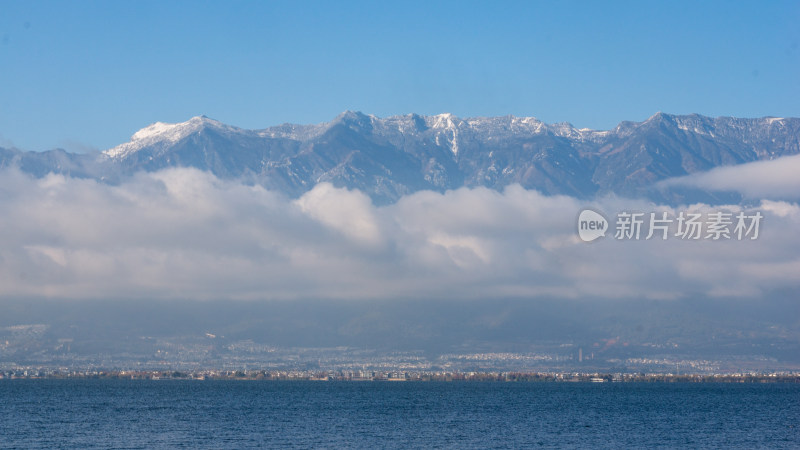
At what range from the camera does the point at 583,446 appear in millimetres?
101688

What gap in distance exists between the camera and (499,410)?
162125mm

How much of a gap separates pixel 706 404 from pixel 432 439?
108m

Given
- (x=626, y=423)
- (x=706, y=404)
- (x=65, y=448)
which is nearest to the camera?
(x=65, y=448)

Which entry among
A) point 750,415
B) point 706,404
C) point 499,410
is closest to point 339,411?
point 499,410

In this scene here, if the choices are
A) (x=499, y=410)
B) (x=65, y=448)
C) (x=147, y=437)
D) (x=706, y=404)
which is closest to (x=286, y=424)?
(x=147, y=437)

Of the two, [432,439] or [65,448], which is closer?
[65,448]

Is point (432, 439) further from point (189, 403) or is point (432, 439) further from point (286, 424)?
point (189, 403)

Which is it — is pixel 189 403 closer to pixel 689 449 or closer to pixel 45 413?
pixel 45 413

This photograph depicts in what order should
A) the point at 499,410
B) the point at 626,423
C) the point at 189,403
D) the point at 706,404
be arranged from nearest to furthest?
the point at 626,423 → the point at 499,410 → the point at 189,403 → the point at 706,404

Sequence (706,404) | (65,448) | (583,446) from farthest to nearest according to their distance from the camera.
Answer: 1. (706,404)
2. (583,446)
3. (65,448)

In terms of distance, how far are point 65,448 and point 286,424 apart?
1469 inches

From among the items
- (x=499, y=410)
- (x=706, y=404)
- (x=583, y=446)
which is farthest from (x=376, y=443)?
(x=706, y=404)

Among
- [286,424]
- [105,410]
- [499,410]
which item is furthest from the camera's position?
[499,410]

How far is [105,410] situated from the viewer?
15125 centimetres
